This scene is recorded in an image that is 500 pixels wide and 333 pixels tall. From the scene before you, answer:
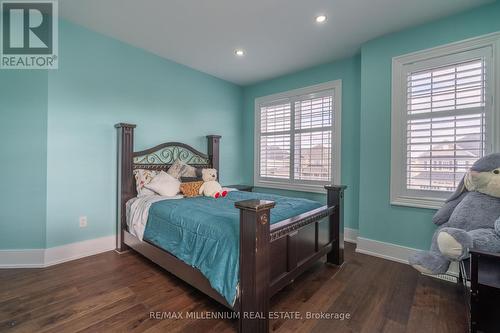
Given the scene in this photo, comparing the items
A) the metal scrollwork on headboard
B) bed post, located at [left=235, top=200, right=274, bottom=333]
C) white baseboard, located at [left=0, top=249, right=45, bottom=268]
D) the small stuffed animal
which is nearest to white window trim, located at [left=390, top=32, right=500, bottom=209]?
bed post, located at [left=235, top=200, right=274, bottom=333]

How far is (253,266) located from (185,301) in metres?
0.86

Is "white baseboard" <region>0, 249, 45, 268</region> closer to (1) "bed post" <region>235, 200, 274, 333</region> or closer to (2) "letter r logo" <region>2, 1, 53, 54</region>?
(2) "letter r logo" <region>2, 1, 53, 54</region>

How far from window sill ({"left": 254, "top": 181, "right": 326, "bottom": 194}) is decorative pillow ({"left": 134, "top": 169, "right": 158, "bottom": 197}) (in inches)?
80.3

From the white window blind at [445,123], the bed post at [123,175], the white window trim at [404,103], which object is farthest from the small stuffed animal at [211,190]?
the white window blind at [445,123]

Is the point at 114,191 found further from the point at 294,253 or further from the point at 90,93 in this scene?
the point at 294,253

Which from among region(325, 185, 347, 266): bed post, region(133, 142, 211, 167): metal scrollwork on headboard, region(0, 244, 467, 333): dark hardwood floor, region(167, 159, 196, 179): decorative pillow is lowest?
region(0, 244, 467, 333): dark hardwood floor

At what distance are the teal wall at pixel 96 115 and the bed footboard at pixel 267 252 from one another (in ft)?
7.23

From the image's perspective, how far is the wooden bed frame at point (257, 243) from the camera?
1.41 meters

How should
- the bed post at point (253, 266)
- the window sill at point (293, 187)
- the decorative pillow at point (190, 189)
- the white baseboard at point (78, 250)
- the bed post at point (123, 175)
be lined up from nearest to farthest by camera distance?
1. the bed post at point (253, 266)
2. the white baseboard at point (78, 250)
3. the bed post at point (123, 175)
4. the decorative pillow at point (190, 189)
5. the window sill at point (293, 187)

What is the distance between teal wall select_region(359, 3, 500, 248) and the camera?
2434 mm

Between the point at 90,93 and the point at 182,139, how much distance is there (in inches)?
51.7

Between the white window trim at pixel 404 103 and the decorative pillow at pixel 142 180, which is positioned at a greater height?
the white window trim at pixel 404 103

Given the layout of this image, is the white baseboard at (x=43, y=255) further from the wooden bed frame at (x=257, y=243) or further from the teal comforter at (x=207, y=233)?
the teal comforter at (x=207, y=233)

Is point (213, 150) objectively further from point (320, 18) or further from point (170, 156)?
point (320, 18)
